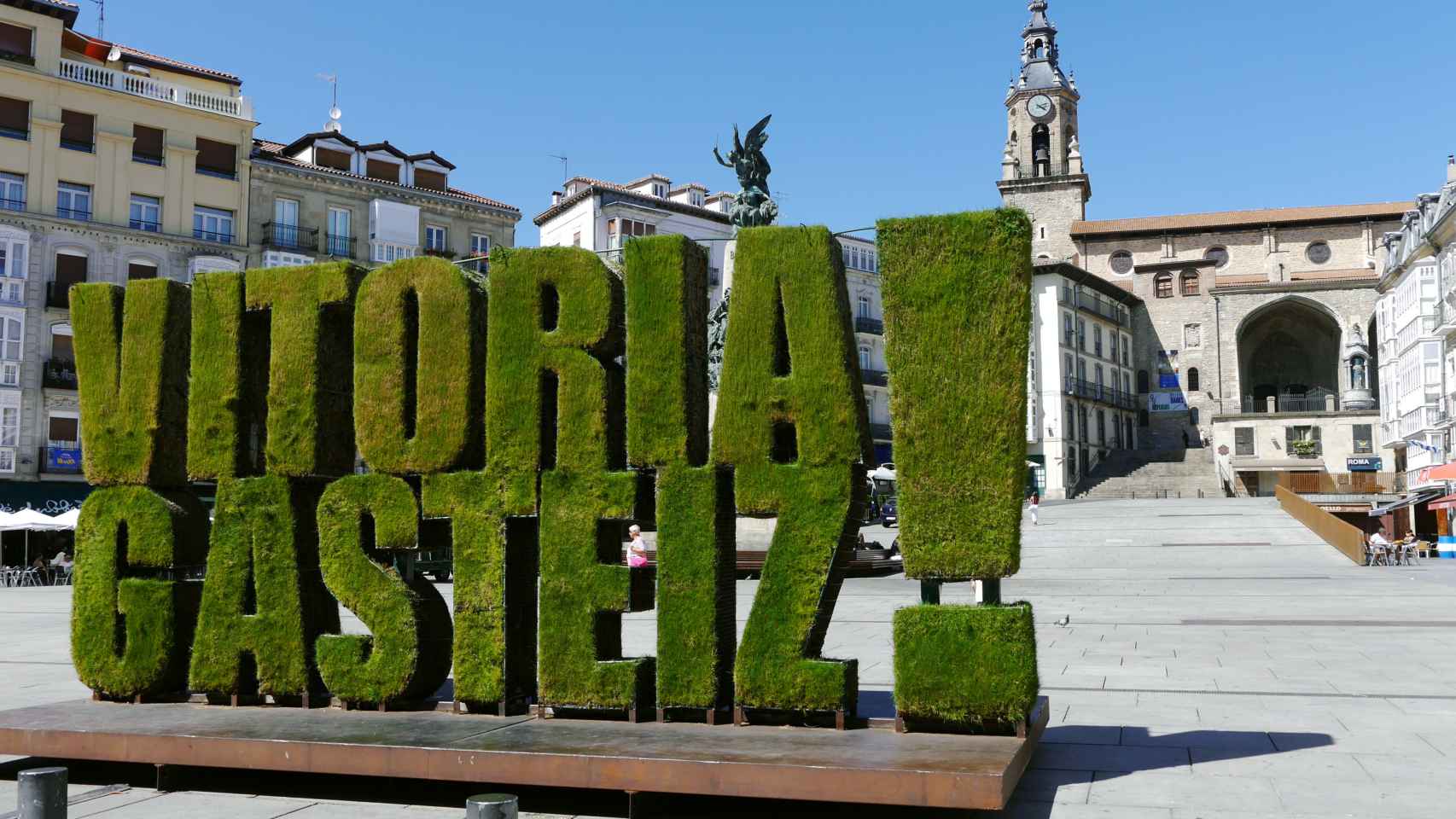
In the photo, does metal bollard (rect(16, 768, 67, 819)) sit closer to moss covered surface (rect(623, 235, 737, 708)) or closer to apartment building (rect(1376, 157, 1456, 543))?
moss covered surface (rect(623, 235, 737, 708))

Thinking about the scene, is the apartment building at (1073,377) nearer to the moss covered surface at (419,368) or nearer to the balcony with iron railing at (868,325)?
the balcony with iron railing at (868,325)

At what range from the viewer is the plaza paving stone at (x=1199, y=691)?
311 inches

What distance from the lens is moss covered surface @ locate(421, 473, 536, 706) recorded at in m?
9.57

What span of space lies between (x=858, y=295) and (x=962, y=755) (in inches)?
2541

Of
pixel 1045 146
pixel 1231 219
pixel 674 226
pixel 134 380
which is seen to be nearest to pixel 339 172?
pixel 674 226

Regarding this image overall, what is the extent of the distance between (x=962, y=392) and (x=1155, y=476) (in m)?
67.7

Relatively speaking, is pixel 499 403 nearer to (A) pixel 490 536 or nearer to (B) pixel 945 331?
(A) pixel 490 536

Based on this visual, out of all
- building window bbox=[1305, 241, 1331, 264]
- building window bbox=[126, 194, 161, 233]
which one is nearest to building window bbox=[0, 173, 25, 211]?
building window bbox=[126, 194, 161, 233]

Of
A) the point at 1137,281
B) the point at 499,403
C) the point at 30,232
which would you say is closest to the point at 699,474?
the point at 499,403

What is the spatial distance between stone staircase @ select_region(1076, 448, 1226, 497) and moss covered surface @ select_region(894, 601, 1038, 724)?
64.1 m

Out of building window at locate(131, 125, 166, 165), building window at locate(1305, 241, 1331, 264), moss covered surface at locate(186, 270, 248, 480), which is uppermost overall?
building window at locate(1305, 241, 1331, 264)

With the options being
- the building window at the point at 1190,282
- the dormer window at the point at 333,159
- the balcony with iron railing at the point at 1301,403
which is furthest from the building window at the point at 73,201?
the building window at the point at 1190,282

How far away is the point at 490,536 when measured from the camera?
31.7 ft

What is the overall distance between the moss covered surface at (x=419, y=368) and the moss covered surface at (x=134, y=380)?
1970mm
